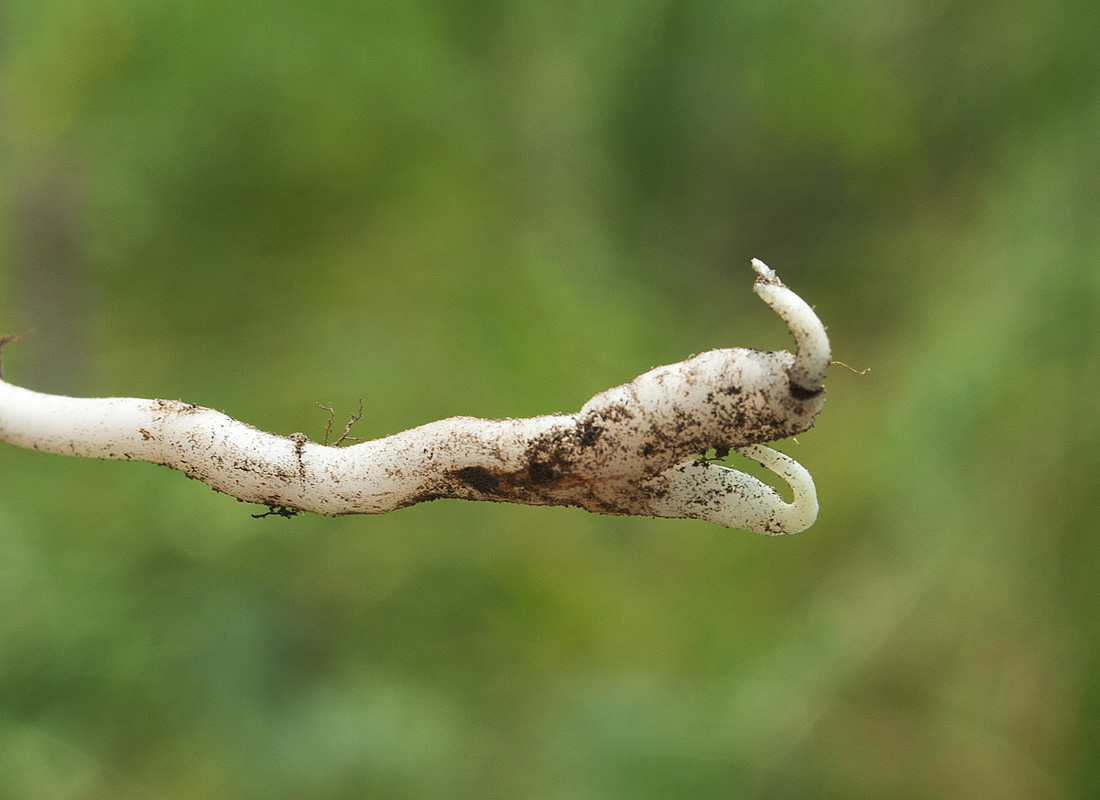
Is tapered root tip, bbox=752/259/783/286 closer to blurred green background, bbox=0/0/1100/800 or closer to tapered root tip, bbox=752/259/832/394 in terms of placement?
tapered root tip, bbox=752/259/832/394

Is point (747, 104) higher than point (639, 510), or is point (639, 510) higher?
point (747, 104)

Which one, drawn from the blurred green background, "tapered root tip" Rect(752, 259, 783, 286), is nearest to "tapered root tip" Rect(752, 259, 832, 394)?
"tapered root tip" Rect(752, 259, 783, 286)

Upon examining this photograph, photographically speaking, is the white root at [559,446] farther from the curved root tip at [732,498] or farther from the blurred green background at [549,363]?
the blurred green background at [549,363]

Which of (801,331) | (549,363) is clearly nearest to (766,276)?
(801,331)

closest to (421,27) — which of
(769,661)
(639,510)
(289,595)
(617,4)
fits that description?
(617,4)

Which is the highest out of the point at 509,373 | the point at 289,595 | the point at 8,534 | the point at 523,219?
the point at 523,219

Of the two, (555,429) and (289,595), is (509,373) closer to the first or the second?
(289,595)

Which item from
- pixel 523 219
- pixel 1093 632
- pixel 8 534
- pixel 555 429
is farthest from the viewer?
pixel 523 219
